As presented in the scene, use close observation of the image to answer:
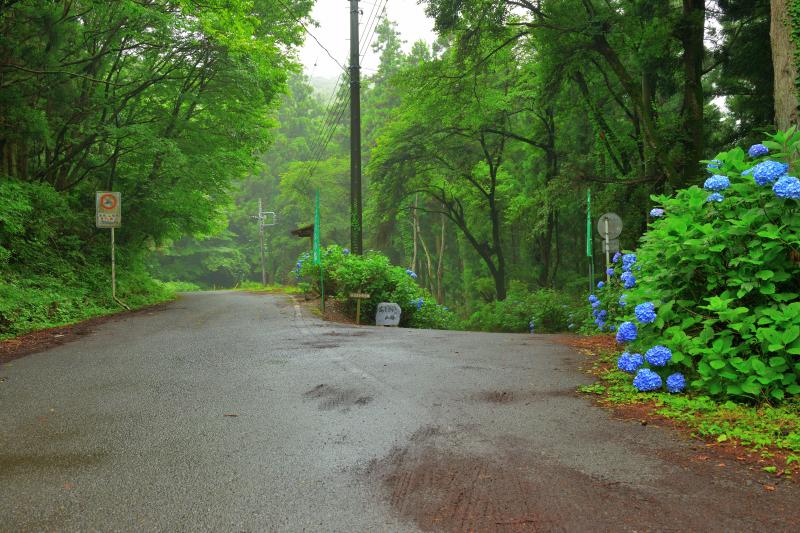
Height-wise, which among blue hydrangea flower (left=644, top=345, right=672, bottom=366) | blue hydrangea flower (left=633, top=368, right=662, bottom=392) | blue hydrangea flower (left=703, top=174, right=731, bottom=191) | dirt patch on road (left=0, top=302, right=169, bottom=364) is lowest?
dirt patch on road (left=0, top=302, right=169, bottom=364)

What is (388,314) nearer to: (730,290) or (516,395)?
(516,395)

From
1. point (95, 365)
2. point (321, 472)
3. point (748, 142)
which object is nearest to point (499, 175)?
point (748, 142)

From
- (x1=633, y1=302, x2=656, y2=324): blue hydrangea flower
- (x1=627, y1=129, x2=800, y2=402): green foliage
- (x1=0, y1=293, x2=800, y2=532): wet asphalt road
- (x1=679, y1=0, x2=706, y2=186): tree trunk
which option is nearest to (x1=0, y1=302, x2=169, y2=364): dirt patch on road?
(x1=0, y1=293, x2=800, y2=532): wet asphalt road

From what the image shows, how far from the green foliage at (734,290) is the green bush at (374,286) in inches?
334

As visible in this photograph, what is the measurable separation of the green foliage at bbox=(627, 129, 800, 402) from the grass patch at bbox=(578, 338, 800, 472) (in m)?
0.16

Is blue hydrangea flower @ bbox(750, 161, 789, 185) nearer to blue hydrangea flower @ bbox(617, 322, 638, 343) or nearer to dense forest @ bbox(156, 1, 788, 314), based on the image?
blue hydrangea flower @ bbox(617, 322, 638, 343)

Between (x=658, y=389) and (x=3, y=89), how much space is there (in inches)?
591

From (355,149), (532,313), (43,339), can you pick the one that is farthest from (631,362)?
(532,313)

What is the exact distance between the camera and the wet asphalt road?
9.29 ft

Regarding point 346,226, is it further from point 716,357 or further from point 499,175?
point 716,357

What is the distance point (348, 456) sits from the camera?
3668mm

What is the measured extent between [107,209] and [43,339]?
6.71 metres

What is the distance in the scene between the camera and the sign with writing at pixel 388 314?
41.6 ft

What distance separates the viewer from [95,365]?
678 centimetres
